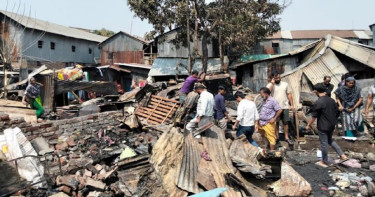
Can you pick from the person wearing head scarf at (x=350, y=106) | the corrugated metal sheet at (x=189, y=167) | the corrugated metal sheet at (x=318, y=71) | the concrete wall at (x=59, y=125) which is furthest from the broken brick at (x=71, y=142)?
the corrugated metal sheet at (x=318, y=71)

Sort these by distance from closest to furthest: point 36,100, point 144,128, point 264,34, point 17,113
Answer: point 144,128, point 17,113, point 36,100, point 264,34

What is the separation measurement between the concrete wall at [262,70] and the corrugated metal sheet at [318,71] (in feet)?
9.90

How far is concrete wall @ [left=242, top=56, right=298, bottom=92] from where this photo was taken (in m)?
15.0

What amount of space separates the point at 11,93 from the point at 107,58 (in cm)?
1535

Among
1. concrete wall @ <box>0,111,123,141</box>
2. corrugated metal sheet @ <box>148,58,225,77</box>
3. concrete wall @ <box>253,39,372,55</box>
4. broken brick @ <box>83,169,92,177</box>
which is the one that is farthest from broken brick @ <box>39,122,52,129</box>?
concrete wall @ <box>253,39,372,55</box>

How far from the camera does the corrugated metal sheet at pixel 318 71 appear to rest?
37.1 ft

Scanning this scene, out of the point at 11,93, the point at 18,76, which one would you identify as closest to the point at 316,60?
the point at 11,93

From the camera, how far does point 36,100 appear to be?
9.48 meters

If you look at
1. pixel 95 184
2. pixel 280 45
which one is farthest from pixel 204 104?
pixel 280 45

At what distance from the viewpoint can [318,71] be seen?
38.3ft

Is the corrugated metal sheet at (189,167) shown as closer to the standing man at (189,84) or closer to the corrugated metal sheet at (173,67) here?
the standing man at (189,84)

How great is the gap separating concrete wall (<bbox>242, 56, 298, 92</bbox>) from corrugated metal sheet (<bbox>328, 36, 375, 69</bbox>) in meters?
3.07

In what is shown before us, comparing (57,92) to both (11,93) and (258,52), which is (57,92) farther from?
(258,52)

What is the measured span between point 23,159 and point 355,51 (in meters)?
11.6
